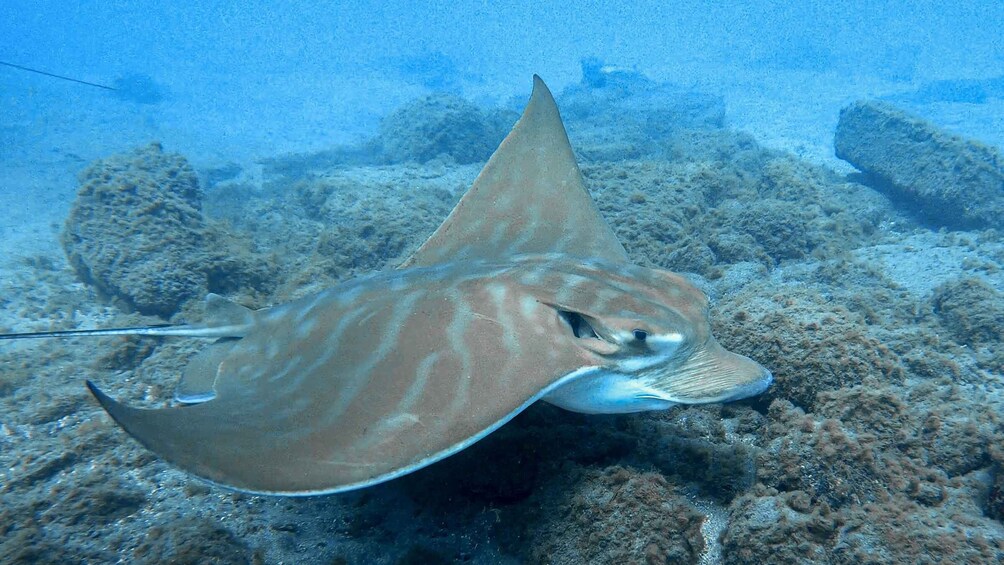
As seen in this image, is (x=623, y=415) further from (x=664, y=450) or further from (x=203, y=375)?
(x=203, y=375)

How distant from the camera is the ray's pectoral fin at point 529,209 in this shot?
13.7 feet

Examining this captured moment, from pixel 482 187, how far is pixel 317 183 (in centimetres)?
662

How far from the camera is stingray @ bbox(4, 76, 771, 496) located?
189cm

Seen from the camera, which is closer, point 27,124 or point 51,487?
point 51,487

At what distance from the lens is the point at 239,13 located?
83.2m

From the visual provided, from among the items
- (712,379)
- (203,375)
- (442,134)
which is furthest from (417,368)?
(442,134)

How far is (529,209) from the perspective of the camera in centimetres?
444

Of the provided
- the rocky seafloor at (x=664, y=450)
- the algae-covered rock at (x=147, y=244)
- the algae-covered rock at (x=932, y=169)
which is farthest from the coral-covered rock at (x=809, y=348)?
the algae-covered rock at (x=932, y=169)

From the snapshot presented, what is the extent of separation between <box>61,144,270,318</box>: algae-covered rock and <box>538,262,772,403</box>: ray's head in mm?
5009

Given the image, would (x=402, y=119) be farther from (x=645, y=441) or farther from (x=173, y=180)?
(x=645, y=441)

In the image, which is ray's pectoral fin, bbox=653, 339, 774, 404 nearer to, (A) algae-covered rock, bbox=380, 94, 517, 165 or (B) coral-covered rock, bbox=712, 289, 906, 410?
(B) coral-covered rock, bbox=712, 289, 906, 410

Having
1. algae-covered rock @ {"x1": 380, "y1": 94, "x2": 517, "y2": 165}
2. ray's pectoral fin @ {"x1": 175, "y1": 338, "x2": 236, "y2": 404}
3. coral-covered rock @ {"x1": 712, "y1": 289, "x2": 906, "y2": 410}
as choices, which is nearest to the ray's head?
coral-covered rock @ {"x1": 712, "y1": 289, "x2": 906, "y2": 410}

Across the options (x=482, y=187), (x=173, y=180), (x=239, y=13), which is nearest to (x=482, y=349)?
(x=482, y=187)

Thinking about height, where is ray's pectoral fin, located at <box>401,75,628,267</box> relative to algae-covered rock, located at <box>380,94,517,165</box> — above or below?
below
